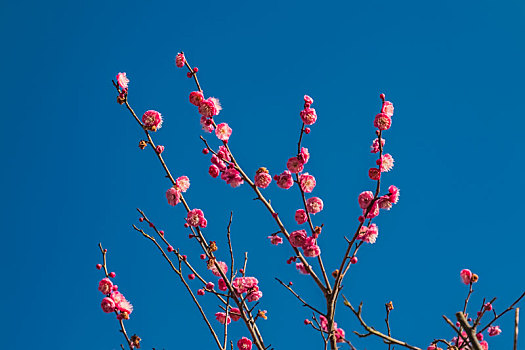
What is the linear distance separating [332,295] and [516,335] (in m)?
1.34

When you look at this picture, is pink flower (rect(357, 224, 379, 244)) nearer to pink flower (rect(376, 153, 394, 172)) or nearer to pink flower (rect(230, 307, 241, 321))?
pink flower (rect(376, 153, 394, 172))

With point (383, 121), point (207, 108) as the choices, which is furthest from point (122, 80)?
point (383, 121)

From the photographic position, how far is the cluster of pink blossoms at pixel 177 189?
11.8 feet

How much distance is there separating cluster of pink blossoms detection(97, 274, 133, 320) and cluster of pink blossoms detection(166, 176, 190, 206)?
848mm

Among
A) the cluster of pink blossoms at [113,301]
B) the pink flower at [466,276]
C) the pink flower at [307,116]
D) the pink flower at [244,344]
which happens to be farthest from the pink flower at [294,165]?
the pink flower at [466,276]

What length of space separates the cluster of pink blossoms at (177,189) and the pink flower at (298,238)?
3.43ft

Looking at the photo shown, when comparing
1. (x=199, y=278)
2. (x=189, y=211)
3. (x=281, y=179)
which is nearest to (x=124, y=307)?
(x=199, y=278)

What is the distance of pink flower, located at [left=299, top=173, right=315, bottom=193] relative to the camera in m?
3.51

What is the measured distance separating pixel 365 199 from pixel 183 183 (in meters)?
1.64

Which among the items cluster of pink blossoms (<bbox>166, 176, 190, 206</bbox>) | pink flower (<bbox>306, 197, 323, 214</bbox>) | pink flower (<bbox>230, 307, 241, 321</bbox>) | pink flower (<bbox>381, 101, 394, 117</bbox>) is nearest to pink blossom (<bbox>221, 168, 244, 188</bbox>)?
cluster of pink blossoms (<bbox>166, 176, 190, 206</bbox>)

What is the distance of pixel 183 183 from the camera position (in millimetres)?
3879

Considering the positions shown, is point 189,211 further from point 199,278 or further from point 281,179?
point 281,179

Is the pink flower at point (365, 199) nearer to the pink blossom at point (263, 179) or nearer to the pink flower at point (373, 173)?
the pink flower at point (373, 173)

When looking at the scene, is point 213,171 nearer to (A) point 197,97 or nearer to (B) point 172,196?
(B) point 172,196
